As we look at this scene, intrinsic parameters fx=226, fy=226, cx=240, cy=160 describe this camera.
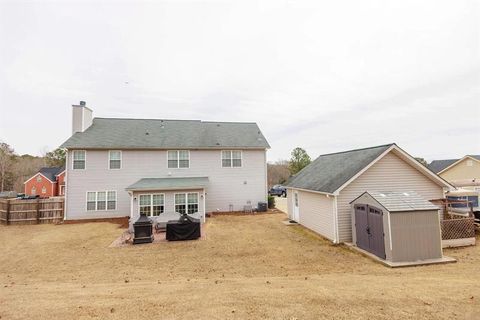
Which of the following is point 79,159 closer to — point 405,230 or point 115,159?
point 115,159

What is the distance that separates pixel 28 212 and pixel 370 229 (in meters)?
23.8

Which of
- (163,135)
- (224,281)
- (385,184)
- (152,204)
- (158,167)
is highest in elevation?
(163,135)

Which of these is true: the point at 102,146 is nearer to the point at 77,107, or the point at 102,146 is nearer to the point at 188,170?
the point at 77,107

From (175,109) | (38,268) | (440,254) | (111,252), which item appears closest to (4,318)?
(38,268)

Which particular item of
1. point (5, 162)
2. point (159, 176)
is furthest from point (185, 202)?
point (5, 162)

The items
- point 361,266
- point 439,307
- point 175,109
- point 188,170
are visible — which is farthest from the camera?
point 175,109

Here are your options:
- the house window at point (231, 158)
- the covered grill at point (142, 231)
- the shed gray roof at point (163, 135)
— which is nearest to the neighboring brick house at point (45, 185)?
the shed gray roof at point (163, 135)

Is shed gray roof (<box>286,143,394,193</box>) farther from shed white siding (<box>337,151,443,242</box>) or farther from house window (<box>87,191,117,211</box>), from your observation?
house window (<box>87,191,117,211</box>)

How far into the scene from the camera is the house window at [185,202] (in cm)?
1792

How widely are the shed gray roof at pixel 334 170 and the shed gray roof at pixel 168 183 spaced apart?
24.8 ft

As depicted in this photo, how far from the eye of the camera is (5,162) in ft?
149

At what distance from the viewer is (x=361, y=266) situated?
8906 mm

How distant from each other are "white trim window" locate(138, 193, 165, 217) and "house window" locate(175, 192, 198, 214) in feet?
3.70

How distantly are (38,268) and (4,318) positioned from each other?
18.1 feet
